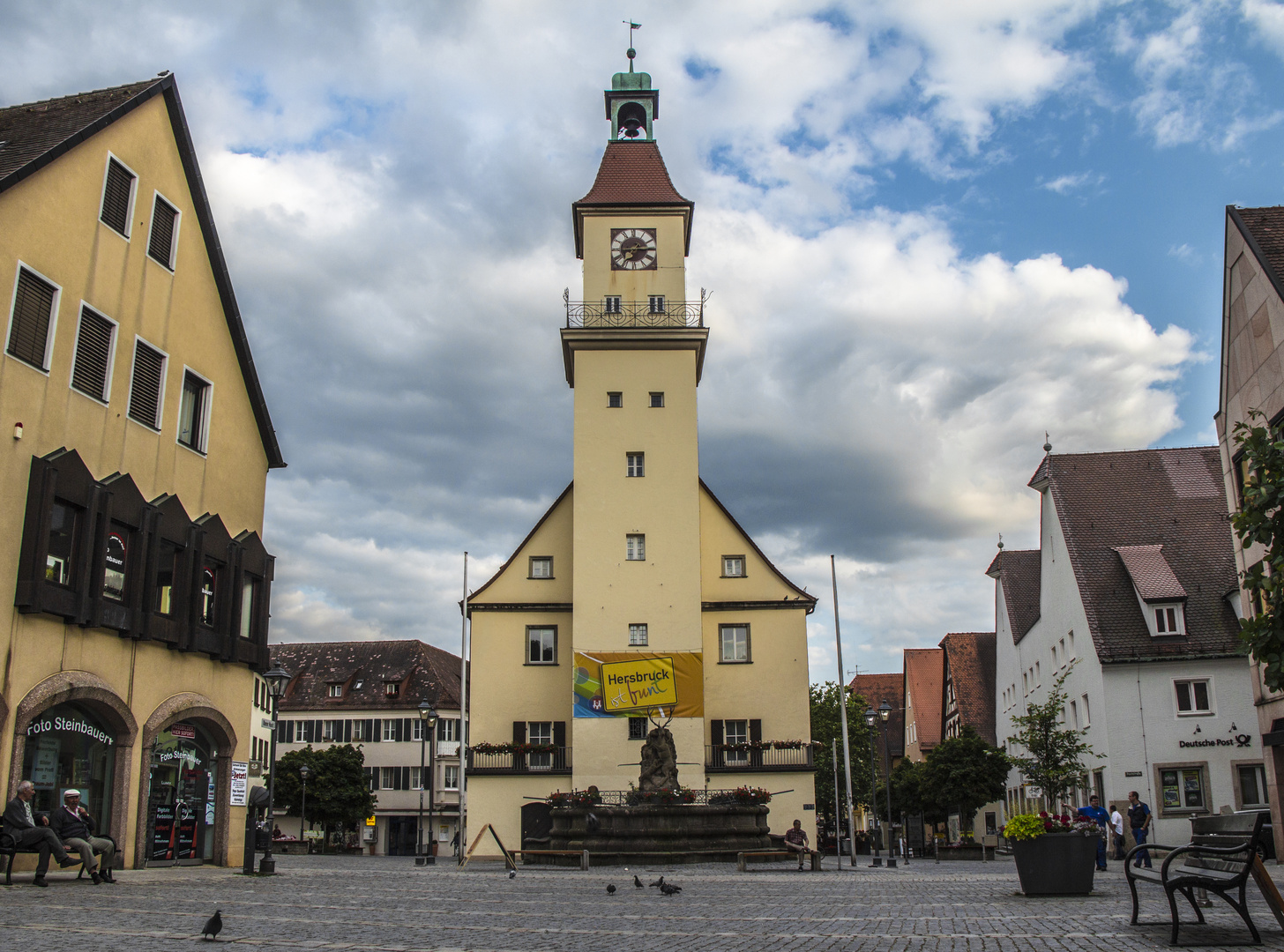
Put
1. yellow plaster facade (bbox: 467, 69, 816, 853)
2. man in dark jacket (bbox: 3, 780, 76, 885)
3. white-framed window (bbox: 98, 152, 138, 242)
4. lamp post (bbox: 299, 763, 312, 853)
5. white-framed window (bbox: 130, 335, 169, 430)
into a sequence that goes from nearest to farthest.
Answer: man in dark jacket (bbox: 3, 780, 76, 885)
white-framed window (bbox: 98, 152, 138, 242)
white-framed window (bbox: 130, 335, 169, 430)
yellow plaster facade (bbox: 467, 69, 816, 853)
lamp post (bbox: 299, 763, 312, 853)

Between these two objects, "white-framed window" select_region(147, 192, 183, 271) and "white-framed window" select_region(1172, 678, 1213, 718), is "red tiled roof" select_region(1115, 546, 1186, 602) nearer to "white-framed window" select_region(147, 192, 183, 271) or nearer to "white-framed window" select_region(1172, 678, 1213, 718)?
"white-framed window" select_region(1172, 678, 1213, 718)

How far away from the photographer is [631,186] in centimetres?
4678

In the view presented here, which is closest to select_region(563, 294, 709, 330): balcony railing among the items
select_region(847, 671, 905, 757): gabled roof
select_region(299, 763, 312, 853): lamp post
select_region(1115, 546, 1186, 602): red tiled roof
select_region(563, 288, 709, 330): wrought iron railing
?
select_region(563, 288, 709, 330): wrought iron railing

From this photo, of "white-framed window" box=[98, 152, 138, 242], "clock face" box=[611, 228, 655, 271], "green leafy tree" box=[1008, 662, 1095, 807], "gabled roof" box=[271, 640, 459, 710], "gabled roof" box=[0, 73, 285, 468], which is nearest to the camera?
"gabled roof" box=[0, 73, 285, 468]

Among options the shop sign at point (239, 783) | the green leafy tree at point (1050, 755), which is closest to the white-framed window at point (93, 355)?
the shop sign at point (239, 783)

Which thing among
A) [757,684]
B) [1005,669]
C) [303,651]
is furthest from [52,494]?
[303,651]

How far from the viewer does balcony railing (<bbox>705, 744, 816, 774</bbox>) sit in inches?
1587

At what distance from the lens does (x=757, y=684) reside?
42.4 m

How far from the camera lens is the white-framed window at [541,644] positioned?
1677 inches

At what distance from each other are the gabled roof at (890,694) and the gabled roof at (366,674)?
1402 inches

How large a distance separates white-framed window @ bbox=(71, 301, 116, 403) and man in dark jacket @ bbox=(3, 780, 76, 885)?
25.8 feet

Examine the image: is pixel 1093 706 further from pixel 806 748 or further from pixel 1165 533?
pixel 806 748

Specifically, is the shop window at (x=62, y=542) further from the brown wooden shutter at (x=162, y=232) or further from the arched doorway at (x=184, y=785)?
the brown wooden shutter at (x=162, y=232)

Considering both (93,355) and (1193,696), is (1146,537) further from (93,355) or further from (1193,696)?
(93,355)
